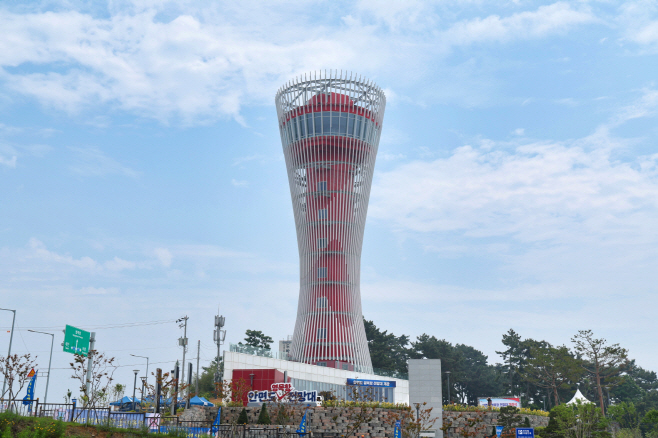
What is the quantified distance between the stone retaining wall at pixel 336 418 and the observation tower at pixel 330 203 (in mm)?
19380

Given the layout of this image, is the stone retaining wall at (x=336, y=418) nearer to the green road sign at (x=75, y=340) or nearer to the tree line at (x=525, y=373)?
the green road sign at (x=75, y=340)

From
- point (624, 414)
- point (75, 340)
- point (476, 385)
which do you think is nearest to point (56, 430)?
point (75, 340)

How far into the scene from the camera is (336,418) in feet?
123

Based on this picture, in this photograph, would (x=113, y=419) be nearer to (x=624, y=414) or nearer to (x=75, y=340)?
(x=75, y=340)

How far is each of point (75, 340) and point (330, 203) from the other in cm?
2789

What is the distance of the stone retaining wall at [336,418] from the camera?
36.7 m

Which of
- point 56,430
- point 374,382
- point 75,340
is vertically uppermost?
point 75,340

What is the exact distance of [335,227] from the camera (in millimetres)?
61375

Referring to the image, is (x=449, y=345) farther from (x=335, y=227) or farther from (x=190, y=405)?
(x=190, y=405)

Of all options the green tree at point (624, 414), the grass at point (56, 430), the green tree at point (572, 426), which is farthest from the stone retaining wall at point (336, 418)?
the green tree at point (624, 414)

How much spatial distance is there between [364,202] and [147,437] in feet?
139

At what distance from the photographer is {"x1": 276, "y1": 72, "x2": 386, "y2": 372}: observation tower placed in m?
60.0

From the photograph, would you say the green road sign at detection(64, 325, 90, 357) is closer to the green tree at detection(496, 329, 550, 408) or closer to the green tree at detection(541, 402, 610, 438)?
the green tree at detection(541, 402, 610, 438)

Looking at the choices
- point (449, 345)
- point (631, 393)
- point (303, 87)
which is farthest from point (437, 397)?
point (631, 393)
